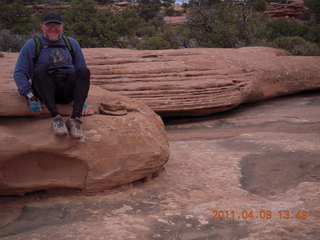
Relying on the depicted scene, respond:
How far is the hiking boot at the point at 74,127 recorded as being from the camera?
303cm

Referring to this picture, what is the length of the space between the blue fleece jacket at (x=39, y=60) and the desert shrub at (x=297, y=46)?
10.1m

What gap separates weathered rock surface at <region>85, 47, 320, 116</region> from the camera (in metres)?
6.07

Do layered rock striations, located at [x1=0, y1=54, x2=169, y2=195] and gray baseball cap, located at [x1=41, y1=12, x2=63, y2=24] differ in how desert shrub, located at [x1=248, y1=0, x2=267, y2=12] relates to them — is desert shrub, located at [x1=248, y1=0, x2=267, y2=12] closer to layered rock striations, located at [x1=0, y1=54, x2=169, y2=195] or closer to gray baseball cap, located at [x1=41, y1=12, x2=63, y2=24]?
layered rock striations, located at [x1=0, y1=54, x2=169, y2=195]

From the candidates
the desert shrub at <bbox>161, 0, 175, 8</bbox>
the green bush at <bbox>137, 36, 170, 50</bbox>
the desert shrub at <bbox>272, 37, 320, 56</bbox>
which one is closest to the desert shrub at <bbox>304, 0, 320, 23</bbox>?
the desert shrub at <bbox>272, 37, 320, 56</bbox>

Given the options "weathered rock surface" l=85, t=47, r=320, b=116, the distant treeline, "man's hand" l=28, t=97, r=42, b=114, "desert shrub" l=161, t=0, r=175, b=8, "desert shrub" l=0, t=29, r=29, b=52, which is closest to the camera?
"man's hand" l=28, t=97, r=42, b=114

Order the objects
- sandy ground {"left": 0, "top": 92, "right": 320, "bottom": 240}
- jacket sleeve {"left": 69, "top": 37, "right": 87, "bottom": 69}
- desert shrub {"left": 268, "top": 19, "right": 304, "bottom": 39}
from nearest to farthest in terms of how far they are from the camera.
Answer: sandy ground {"left": 0, "top": 92, "right": 320, "bottom": 240}, jacket sleeve {"left": 69, "top": 37, "right": 87, "bottom": 69}, desert shrub {"left": 268, "top": 19, "right": 304, "bottom": 39}

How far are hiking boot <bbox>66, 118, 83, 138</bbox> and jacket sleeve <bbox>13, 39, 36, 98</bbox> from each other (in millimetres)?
412

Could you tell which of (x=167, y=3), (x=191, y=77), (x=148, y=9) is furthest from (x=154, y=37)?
(x=167, y=3)

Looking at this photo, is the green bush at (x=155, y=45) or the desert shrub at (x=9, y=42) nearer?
the desert shrub at (x=9, y=42)

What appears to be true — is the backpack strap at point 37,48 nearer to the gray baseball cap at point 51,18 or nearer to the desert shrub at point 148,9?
the gray baseball cap at point 51,18

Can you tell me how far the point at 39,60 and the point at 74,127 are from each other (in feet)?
2.06
